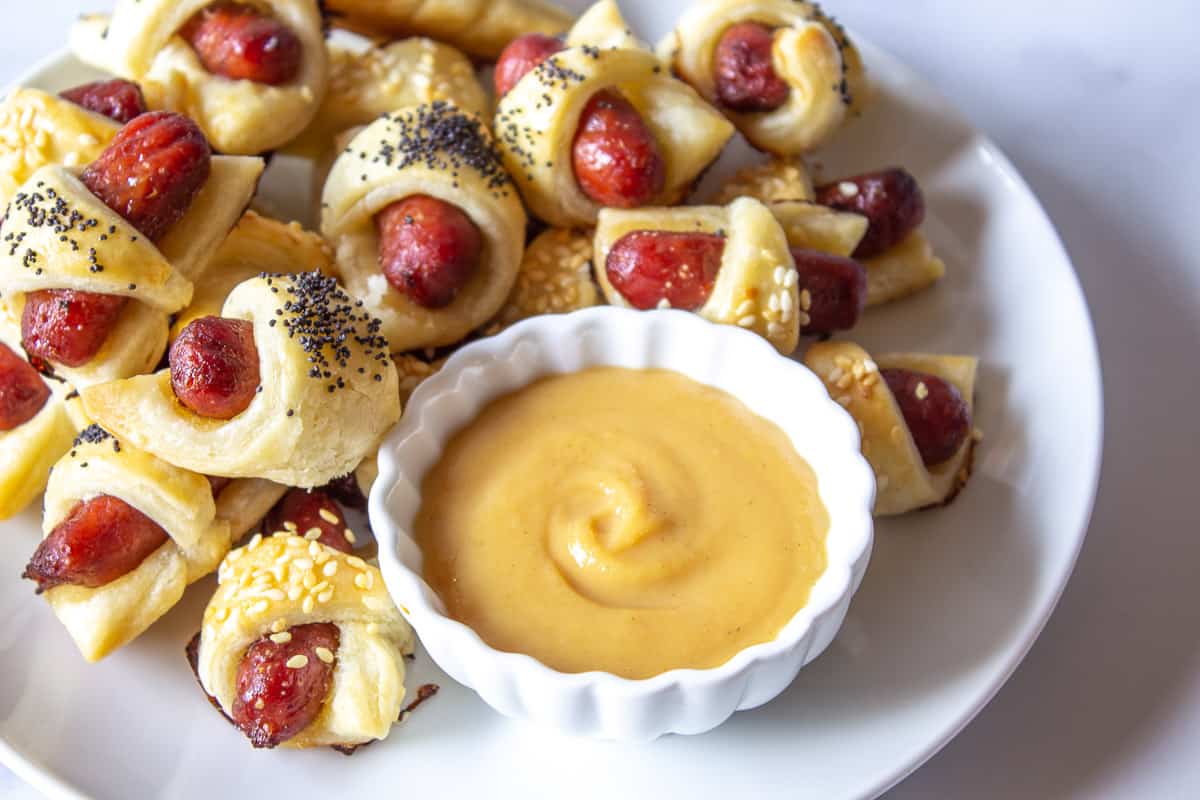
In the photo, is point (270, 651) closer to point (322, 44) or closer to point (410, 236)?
point (410, 236)

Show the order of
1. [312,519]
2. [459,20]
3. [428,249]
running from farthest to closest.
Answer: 1. [459,20]
2. [428,249]
3. [312,519]

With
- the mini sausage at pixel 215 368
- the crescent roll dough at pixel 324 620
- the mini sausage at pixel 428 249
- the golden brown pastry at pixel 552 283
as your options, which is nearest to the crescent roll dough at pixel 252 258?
the mini sausage at pixel 428 249

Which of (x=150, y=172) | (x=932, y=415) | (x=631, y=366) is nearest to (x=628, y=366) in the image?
(x=631, y=366)

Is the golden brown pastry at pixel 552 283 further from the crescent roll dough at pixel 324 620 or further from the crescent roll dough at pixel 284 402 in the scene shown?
the crescent roll dough at pixel 324 620

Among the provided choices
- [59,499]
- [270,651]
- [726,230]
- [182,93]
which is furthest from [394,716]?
[182,93]

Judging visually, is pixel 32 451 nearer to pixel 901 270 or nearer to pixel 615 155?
pixel 615 155

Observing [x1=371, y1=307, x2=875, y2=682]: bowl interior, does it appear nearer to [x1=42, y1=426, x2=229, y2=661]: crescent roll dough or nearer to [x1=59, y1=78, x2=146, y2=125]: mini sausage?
[x1=42, y1=426, x2=229, y2=661]: crescent roll dough

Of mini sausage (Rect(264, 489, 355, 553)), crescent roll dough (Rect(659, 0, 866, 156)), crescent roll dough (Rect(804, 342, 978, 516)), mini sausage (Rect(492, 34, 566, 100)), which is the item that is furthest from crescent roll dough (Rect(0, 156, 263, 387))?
crescent roll dough (Rect(804, 342, 978, 516))
